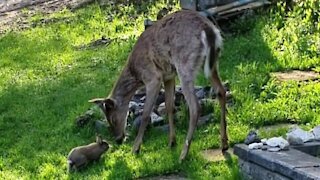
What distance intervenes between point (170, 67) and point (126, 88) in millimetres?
719

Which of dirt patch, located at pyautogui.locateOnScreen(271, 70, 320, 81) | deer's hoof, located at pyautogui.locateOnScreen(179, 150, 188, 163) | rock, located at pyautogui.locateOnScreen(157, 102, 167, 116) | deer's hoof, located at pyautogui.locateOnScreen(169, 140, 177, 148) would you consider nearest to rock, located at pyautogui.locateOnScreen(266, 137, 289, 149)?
deer's hoof, located at pyautogui.locateOnScreen(179, 150, 188, 163)

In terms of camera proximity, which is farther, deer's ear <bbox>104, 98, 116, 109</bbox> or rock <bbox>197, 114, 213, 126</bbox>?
rock <bbox>197, 114, 213, 126</bbox>

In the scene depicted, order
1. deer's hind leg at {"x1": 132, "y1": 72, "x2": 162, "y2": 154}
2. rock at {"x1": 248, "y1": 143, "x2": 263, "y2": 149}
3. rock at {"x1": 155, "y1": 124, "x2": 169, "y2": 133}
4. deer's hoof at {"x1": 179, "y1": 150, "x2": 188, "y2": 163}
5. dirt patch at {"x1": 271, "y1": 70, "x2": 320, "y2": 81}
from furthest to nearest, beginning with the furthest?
1. dirt patch at {"x1": 271, "y1": 70, "x2": 320, "y2": 81}
2. rock at {"x1": 155, "y1": 124, "x2": 169, "y2": 133}
3. deer's hind leg at {"x1": 132, "y1": 72, "x2": 162, "y2": 154}
4. deer's hoof at {"x1": 179, "y1": 150, "x2": 188, "y2": 163}
5. rock at {"x1": 248, "y1": 143, "x2": 263, "y2": 149}

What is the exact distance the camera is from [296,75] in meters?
9.66

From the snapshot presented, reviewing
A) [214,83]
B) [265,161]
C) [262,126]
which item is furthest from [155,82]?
[265,161]

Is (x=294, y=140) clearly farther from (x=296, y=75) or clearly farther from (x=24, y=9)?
(x=24, y=9)

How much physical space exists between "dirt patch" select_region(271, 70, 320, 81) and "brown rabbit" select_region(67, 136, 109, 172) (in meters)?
2.85

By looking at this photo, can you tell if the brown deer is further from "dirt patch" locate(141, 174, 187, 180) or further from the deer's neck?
"dirt patch" locate(141, 174, 187, 180)

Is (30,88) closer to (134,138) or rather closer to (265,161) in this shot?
(134,138)

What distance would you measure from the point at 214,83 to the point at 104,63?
176 inches

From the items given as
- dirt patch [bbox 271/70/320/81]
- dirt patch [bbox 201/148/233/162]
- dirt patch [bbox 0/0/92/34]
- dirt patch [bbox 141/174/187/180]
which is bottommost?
dirt patch [bbox 141/174/187/180]

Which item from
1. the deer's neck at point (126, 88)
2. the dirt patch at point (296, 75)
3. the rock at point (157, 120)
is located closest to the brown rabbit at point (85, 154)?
the deer's neck at point (126, 88)

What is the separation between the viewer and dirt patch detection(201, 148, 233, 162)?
725cm

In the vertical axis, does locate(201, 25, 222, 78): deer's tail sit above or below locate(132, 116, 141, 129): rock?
above
